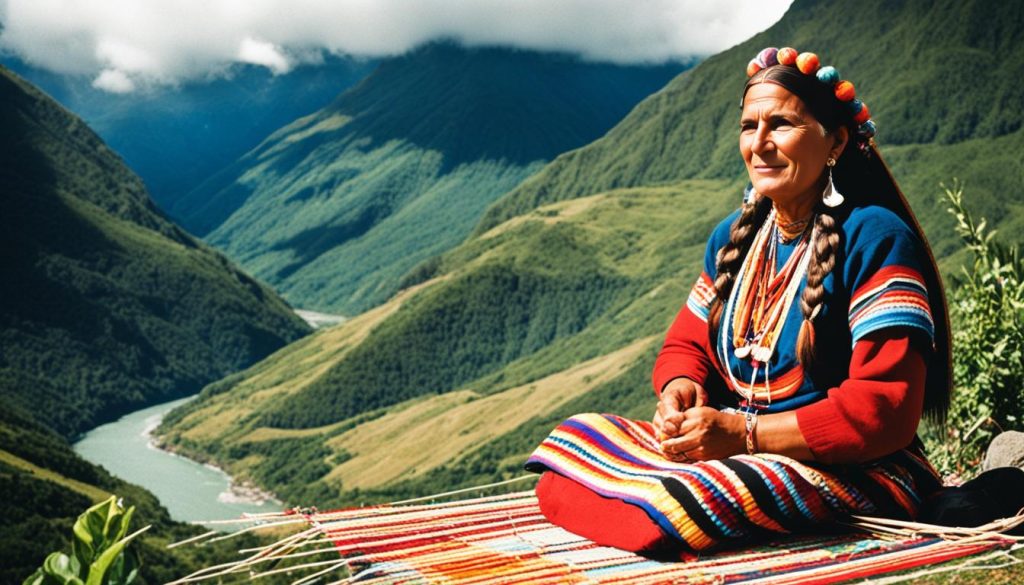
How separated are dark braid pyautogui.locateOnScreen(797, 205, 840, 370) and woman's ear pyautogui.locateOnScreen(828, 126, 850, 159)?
0.37 meters

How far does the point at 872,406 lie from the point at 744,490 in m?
0.79

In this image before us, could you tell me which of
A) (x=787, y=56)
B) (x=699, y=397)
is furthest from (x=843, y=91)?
(x=699, y=397)

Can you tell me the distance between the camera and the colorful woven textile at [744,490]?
194 inches

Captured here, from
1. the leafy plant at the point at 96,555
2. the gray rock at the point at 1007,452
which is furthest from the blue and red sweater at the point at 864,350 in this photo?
the leafy plant at the point at 96,555

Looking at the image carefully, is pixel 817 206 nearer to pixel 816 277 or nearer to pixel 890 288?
pixel 816 277

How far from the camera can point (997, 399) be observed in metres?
9.68

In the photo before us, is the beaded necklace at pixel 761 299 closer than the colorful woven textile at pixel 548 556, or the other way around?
the colorful woven textile at pixel 548 556

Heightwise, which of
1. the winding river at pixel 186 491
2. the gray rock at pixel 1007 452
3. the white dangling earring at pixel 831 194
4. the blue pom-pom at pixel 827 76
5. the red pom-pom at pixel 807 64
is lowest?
the winding river at pixel 186 491

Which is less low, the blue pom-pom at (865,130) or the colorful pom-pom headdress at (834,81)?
the colorful pom-pom headdress at (834,81)

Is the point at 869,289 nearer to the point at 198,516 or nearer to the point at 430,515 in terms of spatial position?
the point at 430,515

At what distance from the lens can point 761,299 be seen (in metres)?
5.91

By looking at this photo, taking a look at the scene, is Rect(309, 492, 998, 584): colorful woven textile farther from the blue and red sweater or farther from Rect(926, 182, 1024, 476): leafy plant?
Rect(926, 182, 1024, 476): leafy plant

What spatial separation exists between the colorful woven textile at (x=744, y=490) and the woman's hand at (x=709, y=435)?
106 millimetres

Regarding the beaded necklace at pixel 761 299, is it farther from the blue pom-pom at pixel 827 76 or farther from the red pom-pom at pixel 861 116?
the blue pom-pom at pixel 827 76
